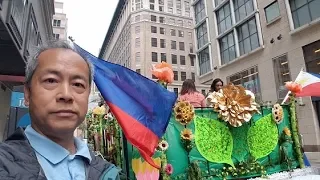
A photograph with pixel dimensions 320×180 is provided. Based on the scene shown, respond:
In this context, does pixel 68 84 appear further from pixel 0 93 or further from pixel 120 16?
pixel 120 16

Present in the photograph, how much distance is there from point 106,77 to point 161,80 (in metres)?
0.75

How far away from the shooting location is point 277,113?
445cm

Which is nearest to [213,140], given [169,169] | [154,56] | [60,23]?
[169,169]

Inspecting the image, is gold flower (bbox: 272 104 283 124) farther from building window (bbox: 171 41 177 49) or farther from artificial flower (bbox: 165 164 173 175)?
building window (bbox: 171 41 177 49)

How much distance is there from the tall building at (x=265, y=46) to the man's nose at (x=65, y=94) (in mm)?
11120

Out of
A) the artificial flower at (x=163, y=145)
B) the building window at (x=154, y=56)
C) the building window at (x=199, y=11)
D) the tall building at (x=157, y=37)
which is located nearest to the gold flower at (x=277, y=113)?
the artificial flower at (x=163, y=145)

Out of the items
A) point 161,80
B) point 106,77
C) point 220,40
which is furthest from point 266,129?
point 220,40

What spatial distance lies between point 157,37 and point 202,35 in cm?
2286

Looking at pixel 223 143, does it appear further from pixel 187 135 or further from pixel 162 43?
pixel 162 43

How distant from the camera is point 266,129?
169 inches

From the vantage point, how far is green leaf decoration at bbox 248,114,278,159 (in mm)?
4117

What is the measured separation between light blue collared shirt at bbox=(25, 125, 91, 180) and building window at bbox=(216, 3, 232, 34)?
21.1 metres

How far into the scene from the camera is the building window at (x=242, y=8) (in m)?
19.0

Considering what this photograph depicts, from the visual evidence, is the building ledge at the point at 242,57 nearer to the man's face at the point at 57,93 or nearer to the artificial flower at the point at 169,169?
the artificial flower at the point at 169,169
